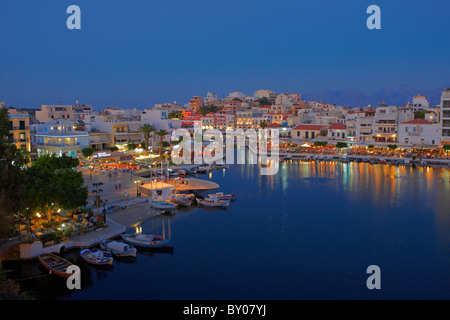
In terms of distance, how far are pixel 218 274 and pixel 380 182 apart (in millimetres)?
23071

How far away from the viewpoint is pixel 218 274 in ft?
52.1

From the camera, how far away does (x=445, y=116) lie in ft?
148

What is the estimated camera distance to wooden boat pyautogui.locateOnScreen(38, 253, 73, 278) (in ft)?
49.3

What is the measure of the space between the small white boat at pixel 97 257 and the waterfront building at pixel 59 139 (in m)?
22.9

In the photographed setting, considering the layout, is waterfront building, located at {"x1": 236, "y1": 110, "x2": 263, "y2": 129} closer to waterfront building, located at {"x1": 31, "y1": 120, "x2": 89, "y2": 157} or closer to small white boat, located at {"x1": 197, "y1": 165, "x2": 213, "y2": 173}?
small white boat, located at {"x1": 197, "y1": 165, "x2": 213, "y2": 173}

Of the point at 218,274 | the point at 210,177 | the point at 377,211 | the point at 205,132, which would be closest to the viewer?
the point at 218,274

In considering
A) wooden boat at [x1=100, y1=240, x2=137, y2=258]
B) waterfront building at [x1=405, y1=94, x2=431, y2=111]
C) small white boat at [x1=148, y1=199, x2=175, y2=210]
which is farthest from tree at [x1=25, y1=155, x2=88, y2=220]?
waterfront building at [x1=405, y1=94, x2=431, y2=111]

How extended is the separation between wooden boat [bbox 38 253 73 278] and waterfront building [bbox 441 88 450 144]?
43.7m

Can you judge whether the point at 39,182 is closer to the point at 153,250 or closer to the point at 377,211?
the point at 153,250

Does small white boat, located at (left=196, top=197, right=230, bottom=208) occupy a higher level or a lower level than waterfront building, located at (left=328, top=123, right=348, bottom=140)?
lower

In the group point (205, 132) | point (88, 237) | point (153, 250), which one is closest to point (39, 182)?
point (88, 237)

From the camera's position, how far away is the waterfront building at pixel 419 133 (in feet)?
153
